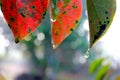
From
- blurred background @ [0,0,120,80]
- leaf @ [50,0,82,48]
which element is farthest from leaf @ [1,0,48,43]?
blurred background @ [0,0,120,80]

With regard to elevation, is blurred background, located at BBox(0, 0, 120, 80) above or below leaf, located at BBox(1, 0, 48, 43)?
above

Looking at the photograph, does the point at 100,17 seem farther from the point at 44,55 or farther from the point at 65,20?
the point at 44,55

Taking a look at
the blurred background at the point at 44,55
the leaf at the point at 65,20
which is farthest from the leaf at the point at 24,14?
the blurred background at the point at 44,55

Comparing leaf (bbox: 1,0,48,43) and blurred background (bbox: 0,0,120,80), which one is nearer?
leaf (bbox: 1,0,48,43)

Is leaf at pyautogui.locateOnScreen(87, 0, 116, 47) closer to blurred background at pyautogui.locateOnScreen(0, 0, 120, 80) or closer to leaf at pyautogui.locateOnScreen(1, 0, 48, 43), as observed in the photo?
leaf at pyautogui.locateOnScreen(1, 0, 48, 43)

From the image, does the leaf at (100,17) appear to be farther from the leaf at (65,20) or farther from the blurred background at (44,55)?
the blurred background at (44,55)
